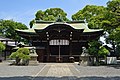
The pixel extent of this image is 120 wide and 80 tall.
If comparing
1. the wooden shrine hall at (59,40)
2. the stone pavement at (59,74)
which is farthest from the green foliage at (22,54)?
the wooden shrine hall at (59,40)

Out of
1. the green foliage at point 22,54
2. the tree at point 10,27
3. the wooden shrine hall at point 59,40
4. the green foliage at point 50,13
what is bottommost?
the green foliage at point 22,54

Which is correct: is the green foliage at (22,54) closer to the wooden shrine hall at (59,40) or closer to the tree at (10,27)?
the wooden shrine hall at (59,40)

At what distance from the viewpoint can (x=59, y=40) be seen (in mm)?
38844

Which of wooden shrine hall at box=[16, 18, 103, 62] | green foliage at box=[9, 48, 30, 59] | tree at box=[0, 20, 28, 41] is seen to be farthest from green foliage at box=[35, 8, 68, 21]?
green foliage at box=[9, 48, 30, 59]

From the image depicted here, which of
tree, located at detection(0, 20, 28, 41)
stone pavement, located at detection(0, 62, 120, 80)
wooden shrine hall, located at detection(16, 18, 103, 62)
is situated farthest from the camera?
tree, located at detection(0, 20, 28, 41)

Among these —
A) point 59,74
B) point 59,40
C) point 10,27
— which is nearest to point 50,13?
point 10,27

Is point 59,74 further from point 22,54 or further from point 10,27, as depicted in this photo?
point 10,27

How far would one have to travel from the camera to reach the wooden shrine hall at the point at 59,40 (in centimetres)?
3694

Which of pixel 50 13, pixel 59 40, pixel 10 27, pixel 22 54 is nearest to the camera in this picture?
pixel 22 54

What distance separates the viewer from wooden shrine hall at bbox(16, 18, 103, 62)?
121 ft

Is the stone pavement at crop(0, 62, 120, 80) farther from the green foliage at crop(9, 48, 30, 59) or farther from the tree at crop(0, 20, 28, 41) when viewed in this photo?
the tree at crop(0, 20, 28, 41)

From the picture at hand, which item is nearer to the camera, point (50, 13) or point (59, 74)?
point (59, 74)

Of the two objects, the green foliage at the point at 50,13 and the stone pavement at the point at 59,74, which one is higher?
the green foliage at the point at 50,13

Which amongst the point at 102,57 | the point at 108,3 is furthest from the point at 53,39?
the point at 108,3
